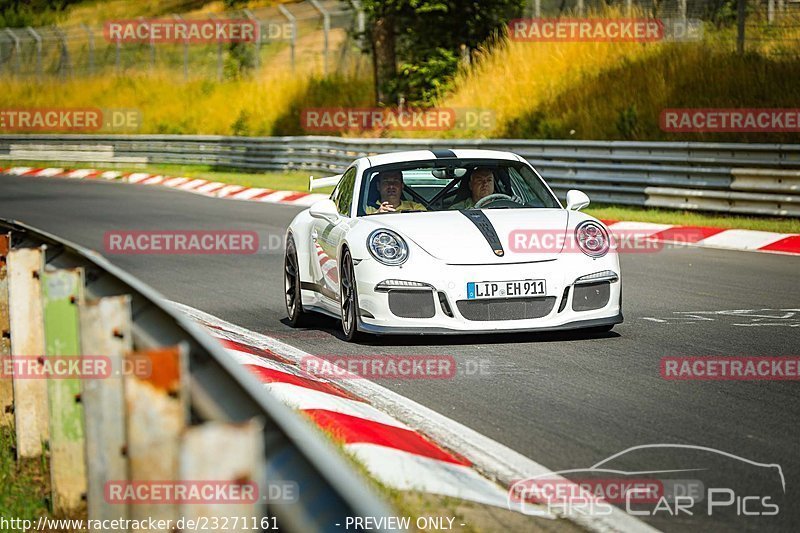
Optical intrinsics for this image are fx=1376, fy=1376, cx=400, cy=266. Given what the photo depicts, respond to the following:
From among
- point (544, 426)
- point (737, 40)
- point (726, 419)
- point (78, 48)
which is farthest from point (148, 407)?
point (78, 48)

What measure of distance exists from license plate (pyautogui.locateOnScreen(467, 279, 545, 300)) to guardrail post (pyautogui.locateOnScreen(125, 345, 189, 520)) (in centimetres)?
528

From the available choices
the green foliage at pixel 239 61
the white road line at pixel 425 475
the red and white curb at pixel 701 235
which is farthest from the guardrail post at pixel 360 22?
the white road line at pixel 425 475

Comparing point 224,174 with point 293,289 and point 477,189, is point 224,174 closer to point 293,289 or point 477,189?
point 293,289

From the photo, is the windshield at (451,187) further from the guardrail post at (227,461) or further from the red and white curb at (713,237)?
the guardrail post at (227,461)

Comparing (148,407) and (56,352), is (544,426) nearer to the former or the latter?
(56,352)

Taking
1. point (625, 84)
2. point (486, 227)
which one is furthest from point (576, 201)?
point (625, 84)

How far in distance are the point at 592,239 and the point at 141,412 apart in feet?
20.0

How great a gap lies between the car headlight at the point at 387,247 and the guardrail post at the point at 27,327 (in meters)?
3.58

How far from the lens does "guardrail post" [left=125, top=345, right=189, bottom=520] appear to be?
9.76 feet

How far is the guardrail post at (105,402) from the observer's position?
3.73 m

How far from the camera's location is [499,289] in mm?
8477

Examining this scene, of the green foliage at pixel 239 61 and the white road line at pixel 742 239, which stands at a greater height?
the green foliage at pixel 239 61

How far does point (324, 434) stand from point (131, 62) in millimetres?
51034

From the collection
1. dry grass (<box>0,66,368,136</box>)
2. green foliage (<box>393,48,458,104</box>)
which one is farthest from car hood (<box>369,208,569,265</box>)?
dry grass (<box>0,66,368,136</box>)
